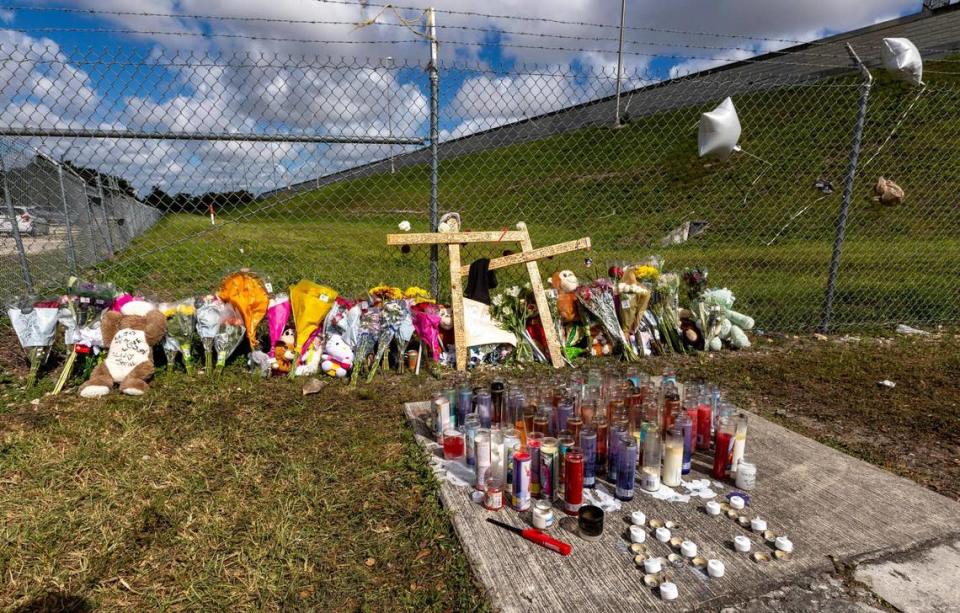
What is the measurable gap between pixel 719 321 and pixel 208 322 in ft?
14.8

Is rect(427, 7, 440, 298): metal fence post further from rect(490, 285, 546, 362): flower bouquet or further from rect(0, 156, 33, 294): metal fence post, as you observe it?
rect(0, 156, 33, 294): metal fence post

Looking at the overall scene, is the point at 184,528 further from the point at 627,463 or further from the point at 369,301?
the point at 369,301

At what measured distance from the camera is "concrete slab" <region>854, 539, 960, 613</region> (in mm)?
1881

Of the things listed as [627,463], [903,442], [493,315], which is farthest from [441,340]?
[903,442]

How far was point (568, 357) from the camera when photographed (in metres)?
4.78

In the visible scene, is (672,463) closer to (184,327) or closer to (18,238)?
(184,327)

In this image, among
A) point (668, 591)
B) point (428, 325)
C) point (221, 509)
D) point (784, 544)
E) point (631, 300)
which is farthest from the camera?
point (631, 300)

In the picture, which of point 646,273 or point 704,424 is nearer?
point 704,424

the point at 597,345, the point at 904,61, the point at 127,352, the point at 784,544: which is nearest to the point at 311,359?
the point at 127,352

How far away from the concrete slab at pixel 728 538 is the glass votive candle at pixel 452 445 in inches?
10.9

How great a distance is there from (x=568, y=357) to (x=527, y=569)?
286 centimetres

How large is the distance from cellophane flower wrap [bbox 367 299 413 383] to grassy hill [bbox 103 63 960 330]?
1.32 meters

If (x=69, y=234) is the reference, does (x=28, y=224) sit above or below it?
above

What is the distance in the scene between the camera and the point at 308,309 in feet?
14.2
